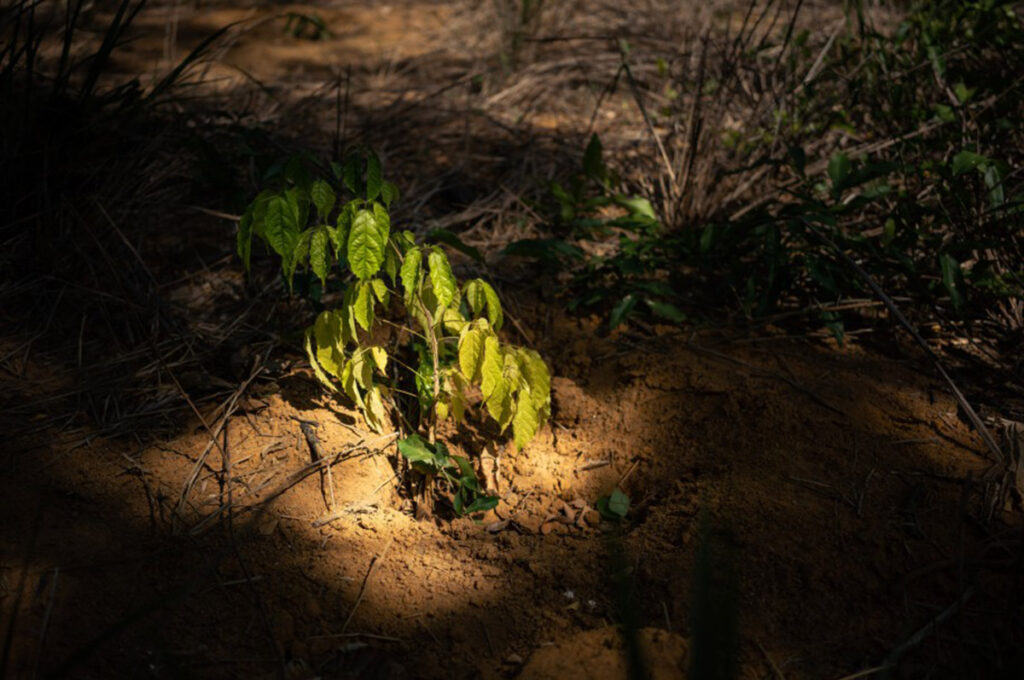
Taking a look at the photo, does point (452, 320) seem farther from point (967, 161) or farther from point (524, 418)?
point (967, 161)

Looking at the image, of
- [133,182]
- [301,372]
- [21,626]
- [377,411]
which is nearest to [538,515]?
[377,411]

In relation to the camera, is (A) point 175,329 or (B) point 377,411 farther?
(A) point 175,329

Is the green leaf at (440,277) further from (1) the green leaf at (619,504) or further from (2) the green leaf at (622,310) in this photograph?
(2) the green leaf at (622,310)

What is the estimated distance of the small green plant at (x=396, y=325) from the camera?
1.55m

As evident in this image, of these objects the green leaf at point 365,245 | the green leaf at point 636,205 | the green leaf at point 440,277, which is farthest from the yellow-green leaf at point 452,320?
the green leaf at point 636,205

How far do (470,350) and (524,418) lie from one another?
233 millimetres

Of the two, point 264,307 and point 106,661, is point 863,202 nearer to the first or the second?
point 264,307

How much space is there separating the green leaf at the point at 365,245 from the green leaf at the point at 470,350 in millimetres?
259

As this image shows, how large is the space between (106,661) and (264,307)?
1.19 meters

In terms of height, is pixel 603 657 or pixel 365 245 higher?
pixel 365 245

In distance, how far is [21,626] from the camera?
1.37 m

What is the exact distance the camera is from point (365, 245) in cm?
152

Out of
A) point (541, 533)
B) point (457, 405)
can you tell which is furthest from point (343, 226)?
point (541, 533)

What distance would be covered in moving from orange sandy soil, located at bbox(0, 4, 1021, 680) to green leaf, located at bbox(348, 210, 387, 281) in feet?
1.92
